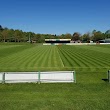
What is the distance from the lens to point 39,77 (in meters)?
A: 18.4

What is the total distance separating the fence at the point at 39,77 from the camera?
18.5m

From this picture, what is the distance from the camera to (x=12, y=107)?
12.1 meters

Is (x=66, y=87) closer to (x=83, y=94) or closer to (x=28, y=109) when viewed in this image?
(x=83, y=94)

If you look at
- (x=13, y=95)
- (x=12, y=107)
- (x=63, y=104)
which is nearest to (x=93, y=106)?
(x=63, y=104)

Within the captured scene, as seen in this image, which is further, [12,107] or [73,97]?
[73,97]

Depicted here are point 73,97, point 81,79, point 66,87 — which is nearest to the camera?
point 73,97

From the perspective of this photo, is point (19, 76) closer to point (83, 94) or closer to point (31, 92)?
point (31, 92)

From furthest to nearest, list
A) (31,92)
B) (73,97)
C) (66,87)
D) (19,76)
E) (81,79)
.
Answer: (81,79) < (19,76) < (66,87) < (31,92) < (73,97)

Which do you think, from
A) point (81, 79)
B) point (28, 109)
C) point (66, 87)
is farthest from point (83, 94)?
point (81, 79)

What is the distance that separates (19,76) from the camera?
1861 centimetres

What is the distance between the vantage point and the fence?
728 inches

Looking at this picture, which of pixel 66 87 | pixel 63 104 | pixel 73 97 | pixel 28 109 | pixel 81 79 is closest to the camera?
pixel 28 109

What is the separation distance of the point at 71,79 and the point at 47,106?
259 inches

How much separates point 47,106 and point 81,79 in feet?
28.2
